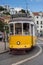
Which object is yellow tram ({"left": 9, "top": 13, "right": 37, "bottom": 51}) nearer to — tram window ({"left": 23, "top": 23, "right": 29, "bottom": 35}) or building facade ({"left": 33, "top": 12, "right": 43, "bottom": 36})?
tram window ({"left": 23, "top": 23, "right": 29, "bottom": 35})

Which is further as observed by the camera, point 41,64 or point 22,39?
point 22,39

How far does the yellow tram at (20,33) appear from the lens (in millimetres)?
22531

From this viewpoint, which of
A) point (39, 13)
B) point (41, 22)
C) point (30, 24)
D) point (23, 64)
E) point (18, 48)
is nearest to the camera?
point (23, 64)

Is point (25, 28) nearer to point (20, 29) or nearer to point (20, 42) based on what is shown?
point (20, 29)

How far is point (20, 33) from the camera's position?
2320 cm

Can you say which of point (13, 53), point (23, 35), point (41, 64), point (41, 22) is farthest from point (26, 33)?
point (41, 22)

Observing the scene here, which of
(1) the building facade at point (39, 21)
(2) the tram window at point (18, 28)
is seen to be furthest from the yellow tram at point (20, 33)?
(1) the building facade at point (39, 21)

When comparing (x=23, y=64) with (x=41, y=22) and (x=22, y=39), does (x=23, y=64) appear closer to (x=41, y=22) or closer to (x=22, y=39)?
(x=22, y=39)

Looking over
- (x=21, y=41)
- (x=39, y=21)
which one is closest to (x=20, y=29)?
(x=21, y=41)

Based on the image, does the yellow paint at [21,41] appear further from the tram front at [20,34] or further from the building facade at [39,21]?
the building facade at [39,21]

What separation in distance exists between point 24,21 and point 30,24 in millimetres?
683

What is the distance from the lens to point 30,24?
24062 millimetres

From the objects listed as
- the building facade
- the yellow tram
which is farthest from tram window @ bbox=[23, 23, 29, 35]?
the building facade

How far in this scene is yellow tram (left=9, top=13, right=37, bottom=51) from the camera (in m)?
22.5
